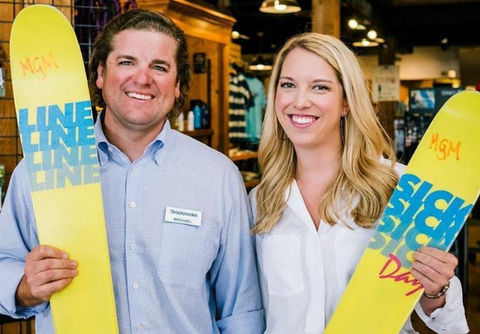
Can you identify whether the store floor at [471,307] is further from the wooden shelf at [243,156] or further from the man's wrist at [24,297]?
the wooden shelf at [243,156]

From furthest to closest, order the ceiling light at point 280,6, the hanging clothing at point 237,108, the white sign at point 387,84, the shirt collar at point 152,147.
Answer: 1. the white sign at point 387,84
2. the hanging clothing at point 237,108
3. the ceiling light at point 280,6
4. the shirt collar at point 152,147

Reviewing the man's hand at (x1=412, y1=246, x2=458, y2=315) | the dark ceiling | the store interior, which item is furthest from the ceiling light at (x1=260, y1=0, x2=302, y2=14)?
the man's hand at (x1=412, y1=246, x2=458, y2=315)

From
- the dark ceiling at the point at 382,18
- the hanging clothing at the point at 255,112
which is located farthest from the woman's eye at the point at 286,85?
the dark ceiling at the point at 382,18

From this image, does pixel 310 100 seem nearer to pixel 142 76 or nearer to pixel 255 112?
pixel 142 76

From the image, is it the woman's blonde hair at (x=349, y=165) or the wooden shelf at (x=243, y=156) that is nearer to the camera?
the woman's blonde hair at (x=349, y=165)

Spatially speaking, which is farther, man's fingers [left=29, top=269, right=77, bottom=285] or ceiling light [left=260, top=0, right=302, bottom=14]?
ceiling light [left=260, top=0, right=302, bottom=14]

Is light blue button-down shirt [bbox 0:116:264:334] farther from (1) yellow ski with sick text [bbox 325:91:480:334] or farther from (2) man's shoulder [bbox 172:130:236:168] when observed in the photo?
(1) yellow ski with sick text [bbox 325:91:480:334]

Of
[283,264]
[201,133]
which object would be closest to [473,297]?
[201,133]

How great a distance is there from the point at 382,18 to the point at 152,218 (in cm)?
926

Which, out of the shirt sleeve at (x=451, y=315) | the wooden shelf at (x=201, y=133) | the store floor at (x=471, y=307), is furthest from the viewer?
the wooden shelf at (x=201, y=133)

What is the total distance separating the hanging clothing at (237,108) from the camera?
6.70m

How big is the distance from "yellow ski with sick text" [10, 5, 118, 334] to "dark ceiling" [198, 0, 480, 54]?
6.25m

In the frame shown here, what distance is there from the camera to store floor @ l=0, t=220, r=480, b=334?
3.36 meters

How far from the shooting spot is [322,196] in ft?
6.50
